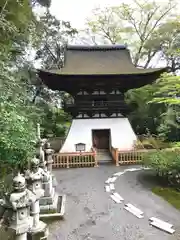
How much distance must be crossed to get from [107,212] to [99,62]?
1117cm

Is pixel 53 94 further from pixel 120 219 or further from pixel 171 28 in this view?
pixel 120 219

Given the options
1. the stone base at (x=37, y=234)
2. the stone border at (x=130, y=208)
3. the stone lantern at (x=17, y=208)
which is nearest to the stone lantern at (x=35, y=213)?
the stone base at (x=37, y=234)

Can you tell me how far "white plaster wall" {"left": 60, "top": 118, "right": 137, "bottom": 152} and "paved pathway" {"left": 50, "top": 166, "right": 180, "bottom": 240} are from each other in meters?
4.63

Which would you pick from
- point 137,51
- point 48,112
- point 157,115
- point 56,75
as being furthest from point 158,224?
point 137,51

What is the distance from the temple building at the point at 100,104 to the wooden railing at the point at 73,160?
74.9 inches

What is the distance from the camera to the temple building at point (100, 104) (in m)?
13.8

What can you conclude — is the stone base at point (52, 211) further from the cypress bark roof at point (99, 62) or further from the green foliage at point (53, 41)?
the green foliage at point (53, 41)

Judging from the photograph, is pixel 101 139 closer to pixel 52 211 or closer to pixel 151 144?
pixel 151 144

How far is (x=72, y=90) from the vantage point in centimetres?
1436

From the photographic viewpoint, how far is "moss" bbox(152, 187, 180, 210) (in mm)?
6855

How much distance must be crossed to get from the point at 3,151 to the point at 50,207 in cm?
242

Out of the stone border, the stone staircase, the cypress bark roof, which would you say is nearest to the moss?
the stone border

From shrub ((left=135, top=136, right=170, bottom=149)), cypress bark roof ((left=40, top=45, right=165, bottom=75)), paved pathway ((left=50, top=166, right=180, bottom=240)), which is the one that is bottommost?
paved pathway ((left=50, top=166, right=180, bottom=240))

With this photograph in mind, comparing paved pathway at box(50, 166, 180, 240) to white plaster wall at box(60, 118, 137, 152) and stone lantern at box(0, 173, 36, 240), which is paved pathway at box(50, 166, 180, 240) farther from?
white plaster wall at box(60, 118, 137, 152)
